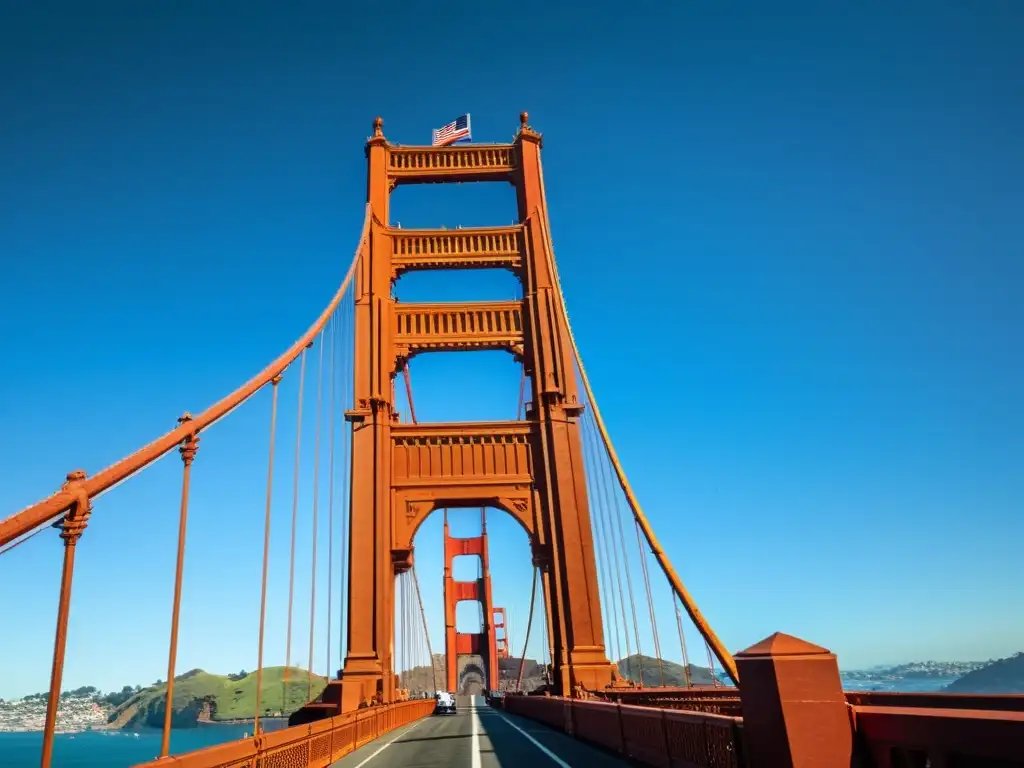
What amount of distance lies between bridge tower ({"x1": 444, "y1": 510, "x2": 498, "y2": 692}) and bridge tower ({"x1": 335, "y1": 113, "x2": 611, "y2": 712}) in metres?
57.2

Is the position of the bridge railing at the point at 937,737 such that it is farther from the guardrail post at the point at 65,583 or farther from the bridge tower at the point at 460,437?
the bridge tower at the point at 460,437

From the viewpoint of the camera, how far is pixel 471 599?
85312 millimetres

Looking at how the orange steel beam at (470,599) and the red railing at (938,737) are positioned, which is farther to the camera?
the orange steel beam at (470,599)

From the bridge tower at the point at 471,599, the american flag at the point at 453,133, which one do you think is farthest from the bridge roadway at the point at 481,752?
the bridge tower at the point at 471,599

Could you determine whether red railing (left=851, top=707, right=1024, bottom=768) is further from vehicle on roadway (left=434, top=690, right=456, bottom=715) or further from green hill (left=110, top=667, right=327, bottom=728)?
green hill (left=110, top=667, right=327, bottom=728)

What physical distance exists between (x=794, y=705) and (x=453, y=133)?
2672cm

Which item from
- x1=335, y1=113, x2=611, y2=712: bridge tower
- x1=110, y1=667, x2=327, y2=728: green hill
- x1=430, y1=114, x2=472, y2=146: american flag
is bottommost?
x1=110, y1=667, x2=327, y2=728: green hill

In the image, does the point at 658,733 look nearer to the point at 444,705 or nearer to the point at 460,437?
the point at 460,437

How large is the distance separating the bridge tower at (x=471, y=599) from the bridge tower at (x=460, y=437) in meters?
57.2

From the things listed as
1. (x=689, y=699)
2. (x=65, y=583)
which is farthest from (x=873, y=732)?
(x=689, y=699)

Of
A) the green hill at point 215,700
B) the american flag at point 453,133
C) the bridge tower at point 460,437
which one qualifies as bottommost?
the green hill at point 215,700

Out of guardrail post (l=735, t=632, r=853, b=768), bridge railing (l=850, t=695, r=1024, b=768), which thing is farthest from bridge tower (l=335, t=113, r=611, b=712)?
bridge railing (l=850, t=695, r=1024, b=768)

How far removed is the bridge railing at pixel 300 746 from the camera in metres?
6.57

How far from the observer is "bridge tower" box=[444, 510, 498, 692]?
79125mm
